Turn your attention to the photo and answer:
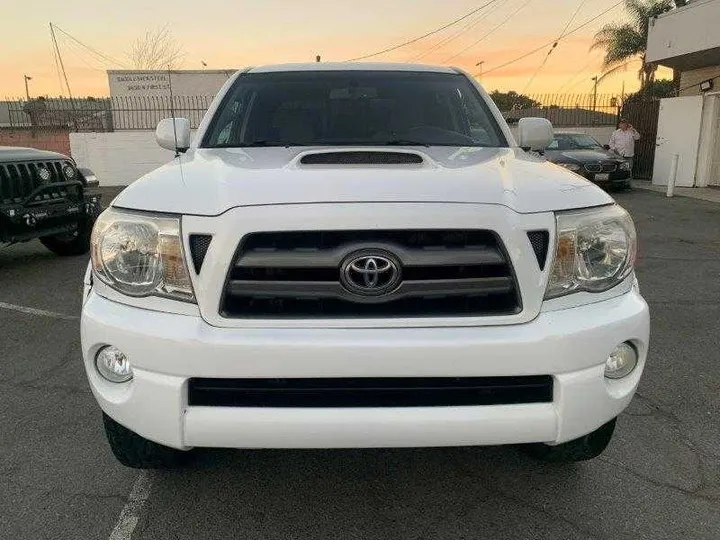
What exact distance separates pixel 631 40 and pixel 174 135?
87.6 ft

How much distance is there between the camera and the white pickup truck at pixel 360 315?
193 centimetres

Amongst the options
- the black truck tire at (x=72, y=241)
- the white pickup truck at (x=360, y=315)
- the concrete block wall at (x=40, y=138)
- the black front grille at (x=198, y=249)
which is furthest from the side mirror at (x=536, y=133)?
the concrete block wall at (x=40, y=138)

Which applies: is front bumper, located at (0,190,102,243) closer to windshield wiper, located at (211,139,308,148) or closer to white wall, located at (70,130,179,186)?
windshield wiper, located at (211,139,308,148)

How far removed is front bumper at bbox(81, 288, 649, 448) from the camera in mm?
1909

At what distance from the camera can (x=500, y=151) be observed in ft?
9.80

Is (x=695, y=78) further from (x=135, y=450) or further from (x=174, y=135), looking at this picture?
(x=135, y=450)

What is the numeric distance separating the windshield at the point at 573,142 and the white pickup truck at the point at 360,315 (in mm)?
13539

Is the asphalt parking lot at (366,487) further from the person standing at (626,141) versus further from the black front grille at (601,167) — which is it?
the person standing at (626,141)

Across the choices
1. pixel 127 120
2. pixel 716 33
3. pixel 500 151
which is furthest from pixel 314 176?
pixel 127 120

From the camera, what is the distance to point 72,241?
7379 mm

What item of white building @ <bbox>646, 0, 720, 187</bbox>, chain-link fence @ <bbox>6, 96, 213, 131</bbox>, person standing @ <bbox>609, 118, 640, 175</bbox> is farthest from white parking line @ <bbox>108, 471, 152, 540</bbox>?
chain-link fence @ <bbox>6, 96, 213, 131</bbox>

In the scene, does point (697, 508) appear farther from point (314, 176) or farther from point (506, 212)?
point (314, 176)

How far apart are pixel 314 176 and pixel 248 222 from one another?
36cm

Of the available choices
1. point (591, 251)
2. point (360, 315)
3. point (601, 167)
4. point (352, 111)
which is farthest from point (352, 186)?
point (601, 167)
